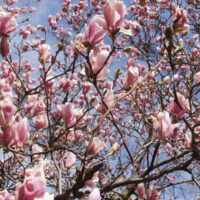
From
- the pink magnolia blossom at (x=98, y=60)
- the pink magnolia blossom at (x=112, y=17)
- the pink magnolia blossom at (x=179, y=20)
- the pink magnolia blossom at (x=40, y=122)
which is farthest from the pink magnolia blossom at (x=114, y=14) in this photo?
the pink magnolia blossom at (x=40, y=122)

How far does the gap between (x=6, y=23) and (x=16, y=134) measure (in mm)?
766

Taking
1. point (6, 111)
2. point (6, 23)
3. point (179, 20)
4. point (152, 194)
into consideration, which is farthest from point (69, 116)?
point (152, 194)

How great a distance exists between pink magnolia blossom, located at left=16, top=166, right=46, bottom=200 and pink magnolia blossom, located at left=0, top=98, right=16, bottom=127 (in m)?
0.56

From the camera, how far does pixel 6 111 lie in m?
1.32

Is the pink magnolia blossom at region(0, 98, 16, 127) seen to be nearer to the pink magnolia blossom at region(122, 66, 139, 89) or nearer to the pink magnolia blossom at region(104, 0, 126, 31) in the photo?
the pink magnolia blossom at region(104, 0, 126, 31)

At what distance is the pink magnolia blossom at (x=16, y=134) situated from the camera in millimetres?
1362

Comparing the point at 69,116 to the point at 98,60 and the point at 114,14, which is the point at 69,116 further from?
the point at 114,14

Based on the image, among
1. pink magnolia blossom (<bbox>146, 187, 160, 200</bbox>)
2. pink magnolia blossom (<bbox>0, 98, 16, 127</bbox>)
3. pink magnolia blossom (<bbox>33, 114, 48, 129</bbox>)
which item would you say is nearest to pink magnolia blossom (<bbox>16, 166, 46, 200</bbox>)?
pink magnolia blossom (<bbox>0, 98, 16, 127</bbox>)

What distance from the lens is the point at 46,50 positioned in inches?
84.1

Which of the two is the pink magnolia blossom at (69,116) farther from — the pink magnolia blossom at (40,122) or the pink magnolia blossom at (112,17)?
the pink magnolia blossom at (112,17)

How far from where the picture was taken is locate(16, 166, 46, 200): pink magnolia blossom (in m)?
0.83

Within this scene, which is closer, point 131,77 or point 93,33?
point 93,33

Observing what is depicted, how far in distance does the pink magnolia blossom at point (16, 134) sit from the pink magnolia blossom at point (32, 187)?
58cm

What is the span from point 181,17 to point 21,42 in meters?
5.72
